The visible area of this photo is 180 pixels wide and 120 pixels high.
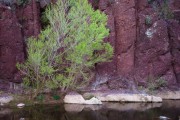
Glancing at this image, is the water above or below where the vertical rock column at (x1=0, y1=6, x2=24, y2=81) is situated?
below

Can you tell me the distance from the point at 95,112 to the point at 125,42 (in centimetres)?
1155

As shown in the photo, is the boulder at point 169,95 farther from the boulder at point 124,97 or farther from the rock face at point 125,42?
the rock face at point 125,42

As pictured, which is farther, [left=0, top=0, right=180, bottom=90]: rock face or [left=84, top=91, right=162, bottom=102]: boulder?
[left=0, top=0, right=180, bottom=90]: rock face

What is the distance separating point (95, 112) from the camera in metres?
23.6

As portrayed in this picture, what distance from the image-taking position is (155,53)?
33.8 meters

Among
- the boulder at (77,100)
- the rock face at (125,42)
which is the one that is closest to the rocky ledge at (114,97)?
the boulder at (77,100)

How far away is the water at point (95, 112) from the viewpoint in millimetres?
21625

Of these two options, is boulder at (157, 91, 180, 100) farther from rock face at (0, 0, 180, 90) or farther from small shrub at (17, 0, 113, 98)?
small shrub at (17, 0, 113, 98)

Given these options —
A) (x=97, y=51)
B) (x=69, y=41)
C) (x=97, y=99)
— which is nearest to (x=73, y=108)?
(x=97, y=99)

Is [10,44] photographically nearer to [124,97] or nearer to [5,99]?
[5,99]


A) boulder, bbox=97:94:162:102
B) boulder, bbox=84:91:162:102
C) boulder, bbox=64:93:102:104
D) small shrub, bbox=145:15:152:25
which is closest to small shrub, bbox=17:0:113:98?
boulder, bbox=64:93:102:104

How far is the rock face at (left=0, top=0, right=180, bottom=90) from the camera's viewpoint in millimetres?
29781

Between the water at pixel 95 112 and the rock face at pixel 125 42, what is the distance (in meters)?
5.13

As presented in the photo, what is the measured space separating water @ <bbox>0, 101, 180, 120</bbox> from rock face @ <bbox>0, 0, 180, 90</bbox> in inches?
202
